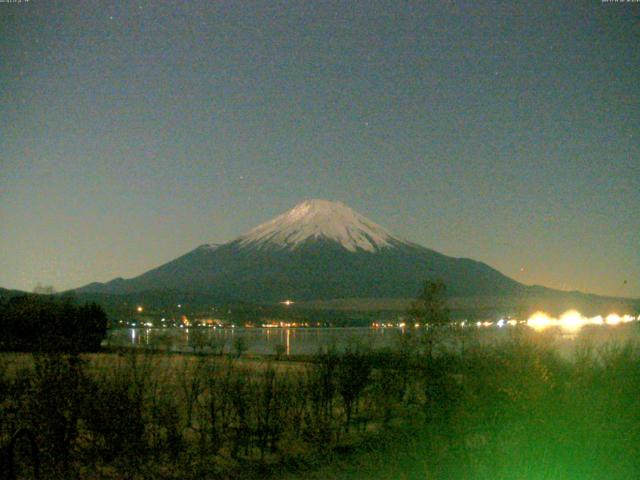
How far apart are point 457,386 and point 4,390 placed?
601 cm

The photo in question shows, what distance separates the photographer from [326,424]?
1230 cm

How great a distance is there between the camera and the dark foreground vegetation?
851 cm

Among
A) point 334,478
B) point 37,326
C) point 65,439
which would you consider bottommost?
point 334,478

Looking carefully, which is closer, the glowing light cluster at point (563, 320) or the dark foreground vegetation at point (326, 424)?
the dark foreground vegetation at point (326, 424)

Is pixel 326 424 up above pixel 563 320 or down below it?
below

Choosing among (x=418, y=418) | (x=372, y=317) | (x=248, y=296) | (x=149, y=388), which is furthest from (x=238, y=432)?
(x=248, y=296)

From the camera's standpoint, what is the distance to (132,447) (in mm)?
9609

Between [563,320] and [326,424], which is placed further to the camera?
[563,320]

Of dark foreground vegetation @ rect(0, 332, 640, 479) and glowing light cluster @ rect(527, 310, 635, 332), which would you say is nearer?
dark foreground vegetation @ rect(0, 332, 640, 479)

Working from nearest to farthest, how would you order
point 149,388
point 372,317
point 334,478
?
point 334,478, point 149,388, point 372,317

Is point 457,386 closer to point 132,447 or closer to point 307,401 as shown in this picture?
point 307,401

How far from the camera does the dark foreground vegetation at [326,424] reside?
8508 mm

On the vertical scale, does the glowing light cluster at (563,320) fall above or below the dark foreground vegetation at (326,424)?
above

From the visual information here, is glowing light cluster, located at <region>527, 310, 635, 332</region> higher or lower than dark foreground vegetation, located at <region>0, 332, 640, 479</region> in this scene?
higher
